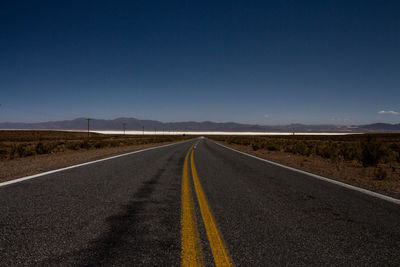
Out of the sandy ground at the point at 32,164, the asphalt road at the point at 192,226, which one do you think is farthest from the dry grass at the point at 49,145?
the asphalt road at the point at 192,226

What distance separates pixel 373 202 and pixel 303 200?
1316 mm

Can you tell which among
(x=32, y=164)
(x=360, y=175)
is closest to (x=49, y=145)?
(x=32, y=164)

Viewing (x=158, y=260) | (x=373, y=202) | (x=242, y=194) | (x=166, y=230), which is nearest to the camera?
(x=158, y=260)

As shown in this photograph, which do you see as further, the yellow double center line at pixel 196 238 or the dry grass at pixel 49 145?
the dry grass at pixel 49 145

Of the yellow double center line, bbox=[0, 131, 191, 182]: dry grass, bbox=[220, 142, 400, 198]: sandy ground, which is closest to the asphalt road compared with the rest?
the yellow double center line

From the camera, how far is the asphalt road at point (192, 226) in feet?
Answer: 7.38

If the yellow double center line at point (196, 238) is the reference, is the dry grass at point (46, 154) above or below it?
below

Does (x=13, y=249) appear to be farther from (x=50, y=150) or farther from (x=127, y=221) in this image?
(x=50, y=150)

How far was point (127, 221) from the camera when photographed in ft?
10.3

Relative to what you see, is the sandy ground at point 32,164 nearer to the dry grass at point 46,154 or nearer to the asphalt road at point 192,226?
the dry grass at point 46,154

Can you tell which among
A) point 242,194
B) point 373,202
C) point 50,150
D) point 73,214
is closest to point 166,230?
point 73,214

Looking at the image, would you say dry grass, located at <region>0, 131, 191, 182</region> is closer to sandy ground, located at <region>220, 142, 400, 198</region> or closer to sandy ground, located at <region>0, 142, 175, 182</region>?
sandy ground, located at <region>0, 142, 175, 182</region>

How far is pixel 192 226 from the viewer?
300 cm

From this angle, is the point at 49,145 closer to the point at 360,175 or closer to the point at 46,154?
the point at 46,154
